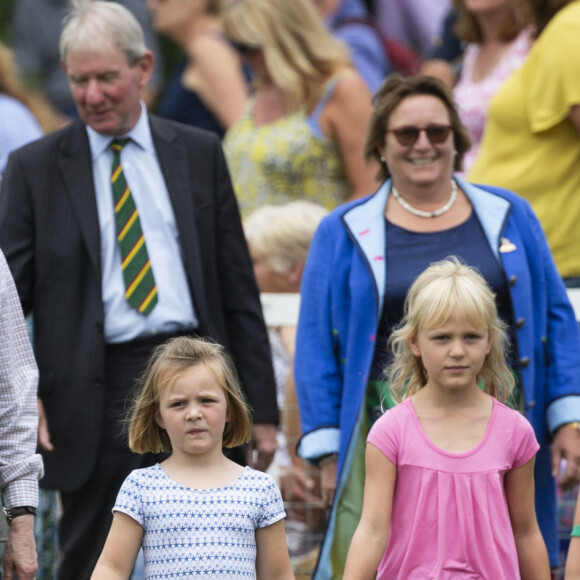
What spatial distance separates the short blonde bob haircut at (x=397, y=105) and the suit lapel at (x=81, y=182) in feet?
3.41

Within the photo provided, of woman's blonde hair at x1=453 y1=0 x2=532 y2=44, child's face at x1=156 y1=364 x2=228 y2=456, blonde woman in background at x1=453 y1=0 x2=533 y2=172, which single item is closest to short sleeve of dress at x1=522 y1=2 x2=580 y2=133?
woman's blonde hair at x1=453 y1=0 x2=532 y2=44

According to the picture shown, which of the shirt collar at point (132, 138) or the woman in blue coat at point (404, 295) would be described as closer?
the woman in blue coat at point (404, 295)

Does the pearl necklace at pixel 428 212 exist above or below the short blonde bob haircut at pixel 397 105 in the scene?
below

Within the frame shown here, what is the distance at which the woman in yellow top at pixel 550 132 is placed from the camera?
249 inches

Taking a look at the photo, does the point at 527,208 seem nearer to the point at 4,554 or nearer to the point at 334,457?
the point at 334,457

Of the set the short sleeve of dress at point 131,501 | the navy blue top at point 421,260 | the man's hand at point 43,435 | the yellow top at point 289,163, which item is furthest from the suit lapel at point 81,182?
the yellow top at point 289,163

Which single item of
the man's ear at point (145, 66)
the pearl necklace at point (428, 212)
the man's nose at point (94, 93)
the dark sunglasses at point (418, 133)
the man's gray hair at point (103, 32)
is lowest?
the pearl necklace at point (428, 212)

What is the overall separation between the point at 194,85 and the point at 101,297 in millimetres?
3683

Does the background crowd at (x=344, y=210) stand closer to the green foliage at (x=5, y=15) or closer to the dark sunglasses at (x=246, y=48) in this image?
the dark sunglasses at (x=246, y=48)

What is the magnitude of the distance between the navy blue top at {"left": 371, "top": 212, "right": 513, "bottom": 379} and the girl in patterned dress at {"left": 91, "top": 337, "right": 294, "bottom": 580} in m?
0.99

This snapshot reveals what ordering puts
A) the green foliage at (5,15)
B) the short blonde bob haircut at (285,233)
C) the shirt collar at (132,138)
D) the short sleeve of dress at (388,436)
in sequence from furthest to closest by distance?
the green foliage at (5,15) → the short blonde bob haircut at (285,233) → the shirt collar at (132,138) → the short sleeve of dress at (388,436)

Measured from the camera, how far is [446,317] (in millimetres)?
4680

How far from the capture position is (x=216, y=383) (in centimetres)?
448

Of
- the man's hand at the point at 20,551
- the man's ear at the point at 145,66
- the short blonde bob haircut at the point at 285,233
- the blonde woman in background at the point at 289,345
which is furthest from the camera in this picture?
the short blonde bob haircut at the point at 285,233
